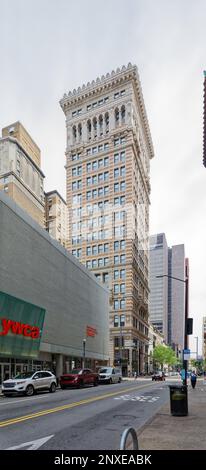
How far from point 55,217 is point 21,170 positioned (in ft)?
120

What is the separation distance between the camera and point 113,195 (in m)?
97.7

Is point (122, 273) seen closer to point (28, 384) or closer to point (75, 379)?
point (75, 379)

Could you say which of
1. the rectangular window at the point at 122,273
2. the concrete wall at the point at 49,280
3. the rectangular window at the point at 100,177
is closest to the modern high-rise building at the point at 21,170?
the rectangular window at the point at 100,177

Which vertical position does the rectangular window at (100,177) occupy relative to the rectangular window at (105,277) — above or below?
above

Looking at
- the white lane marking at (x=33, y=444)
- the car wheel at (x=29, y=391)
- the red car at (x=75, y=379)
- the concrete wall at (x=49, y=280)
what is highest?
the concrete wall at (x=49, y=280)

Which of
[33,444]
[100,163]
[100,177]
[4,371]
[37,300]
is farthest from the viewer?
[100,163]

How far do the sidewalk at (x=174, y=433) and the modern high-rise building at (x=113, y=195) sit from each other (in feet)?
240

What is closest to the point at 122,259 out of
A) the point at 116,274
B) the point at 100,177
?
the point at 116,274

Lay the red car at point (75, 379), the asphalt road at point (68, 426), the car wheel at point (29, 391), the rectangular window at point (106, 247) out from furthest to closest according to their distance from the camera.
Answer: the rectangular window at point (106, 247) → the red car at point (75, 379) → the car wheel at point (29, 391) → the asphalt road at point (68, 426)

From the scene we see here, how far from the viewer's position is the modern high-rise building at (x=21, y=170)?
104125 millimetres

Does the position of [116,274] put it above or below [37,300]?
above

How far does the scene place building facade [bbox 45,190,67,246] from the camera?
142750mm

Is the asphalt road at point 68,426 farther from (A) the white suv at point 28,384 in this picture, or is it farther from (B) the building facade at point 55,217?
(B) the building facade at point 55,217

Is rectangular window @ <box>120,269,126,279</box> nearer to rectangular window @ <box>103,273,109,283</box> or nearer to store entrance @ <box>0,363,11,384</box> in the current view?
rectangular window @ <box>103,273,109,283</box>
